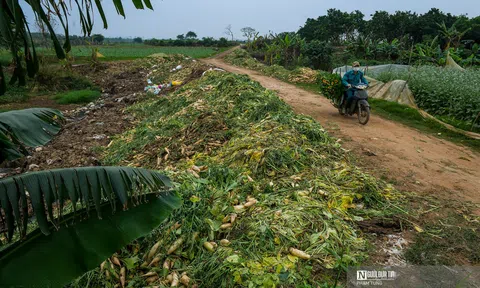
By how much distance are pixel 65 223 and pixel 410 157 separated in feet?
17.1

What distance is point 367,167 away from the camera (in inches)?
193

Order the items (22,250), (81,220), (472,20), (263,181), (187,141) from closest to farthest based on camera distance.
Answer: (22,250) < (81,220) < (263,181) < (187,141) < (472,20)

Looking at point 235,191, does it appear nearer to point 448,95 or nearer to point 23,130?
point 23,130

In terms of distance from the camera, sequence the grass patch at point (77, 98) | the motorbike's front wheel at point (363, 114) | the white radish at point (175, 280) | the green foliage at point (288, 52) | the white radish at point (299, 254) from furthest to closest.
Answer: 1. the green foliage at point (288, 52)
2. the grass patch at point (77, 98)
3. the motorbike's front wheel at point (363, 114)
4. the white radish at point (299, 254)
5. the white radish at point (175, 280)

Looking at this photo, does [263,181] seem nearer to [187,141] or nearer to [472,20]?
[187,141]

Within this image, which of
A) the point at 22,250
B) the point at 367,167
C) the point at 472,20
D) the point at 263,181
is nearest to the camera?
the point at 22,250

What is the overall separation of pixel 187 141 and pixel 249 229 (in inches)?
122

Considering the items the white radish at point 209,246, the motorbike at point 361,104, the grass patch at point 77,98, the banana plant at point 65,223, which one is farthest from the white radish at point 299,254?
the grass patch at point 77,98

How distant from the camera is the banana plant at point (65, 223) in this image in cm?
151

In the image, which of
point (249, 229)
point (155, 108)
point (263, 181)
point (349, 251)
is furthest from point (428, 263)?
point (155, 108)

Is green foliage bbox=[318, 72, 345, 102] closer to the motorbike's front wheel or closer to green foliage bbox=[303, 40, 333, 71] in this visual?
the motorbike's front wheel

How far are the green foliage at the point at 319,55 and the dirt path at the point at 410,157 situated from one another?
1293 centimetres

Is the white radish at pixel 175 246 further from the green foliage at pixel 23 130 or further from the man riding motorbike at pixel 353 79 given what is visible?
the man riding motorbike at pixel 353 79

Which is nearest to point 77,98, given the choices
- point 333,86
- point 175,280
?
point 333,86
